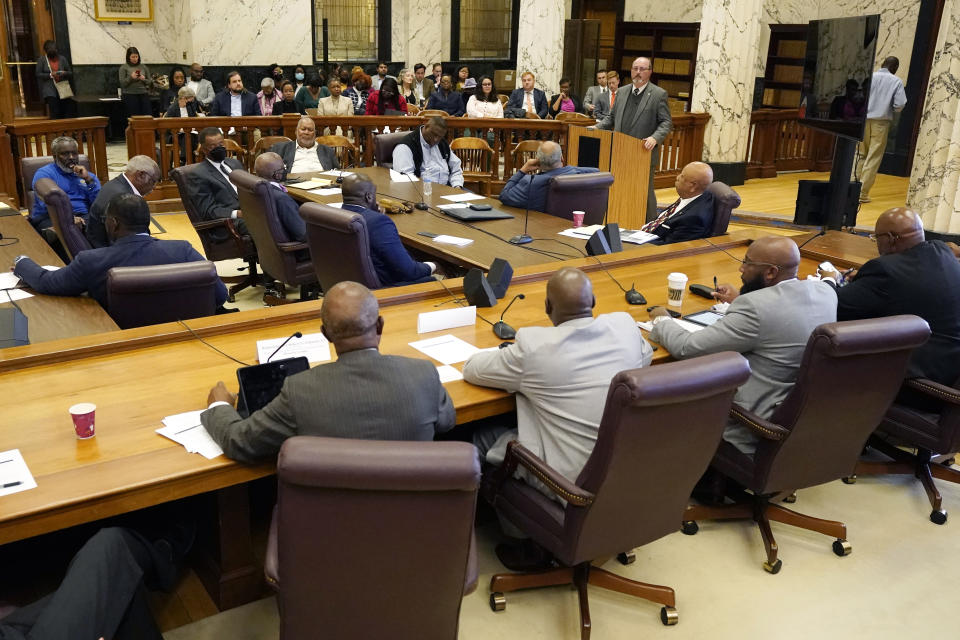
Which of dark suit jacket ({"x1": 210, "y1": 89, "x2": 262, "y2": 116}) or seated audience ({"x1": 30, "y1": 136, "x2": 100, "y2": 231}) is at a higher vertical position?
dark suit jacket ({"x1": 210, "y1": 89, "x2": 262, "y2": 116})

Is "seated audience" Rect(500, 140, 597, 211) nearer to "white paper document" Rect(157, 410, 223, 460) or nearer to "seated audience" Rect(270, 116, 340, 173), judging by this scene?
"seated audience" Rect(270, 116, 340, 173)

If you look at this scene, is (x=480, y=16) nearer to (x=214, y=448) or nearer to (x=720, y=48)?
(x=720, y=48)

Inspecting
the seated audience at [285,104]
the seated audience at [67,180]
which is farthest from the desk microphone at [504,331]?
the seated audience at [285,104]

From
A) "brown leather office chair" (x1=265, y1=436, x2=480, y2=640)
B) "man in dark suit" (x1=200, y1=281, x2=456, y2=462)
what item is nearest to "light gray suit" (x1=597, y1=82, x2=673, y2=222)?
"man in dark suit" (x1=200, y1=281, x2=456, y2=462)

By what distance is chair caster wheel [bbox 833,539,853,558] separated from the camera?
3.36 metres

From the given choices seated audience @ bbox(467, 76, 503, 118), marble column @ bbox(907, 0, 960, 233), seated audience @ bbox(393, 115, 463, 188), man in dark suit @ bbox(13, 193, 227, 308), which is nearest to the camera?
man in dark suit @ bbox(13, 193, 227, 308)

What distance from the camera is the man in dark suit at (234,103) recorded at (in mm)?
10109

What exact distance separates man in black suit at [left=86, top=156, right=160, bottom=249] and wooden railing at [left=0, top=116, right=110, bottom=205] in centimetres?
312

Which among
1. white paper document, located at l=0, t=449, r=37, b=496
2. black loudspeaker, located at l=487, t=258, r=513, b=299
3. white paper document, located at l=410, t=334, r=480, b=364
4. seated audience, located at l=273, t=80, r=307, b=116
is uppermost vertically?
seated audience, located at l=273, t=80, r=307, b=116

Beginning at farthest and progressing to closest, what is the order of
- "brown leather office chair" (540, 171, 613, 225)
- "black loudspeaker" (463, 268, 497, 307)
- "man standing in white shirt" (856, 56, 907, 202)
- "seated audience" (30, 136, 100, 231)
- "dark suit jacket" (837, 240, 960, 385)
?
"man standing in white shirt" (856, 56, 907, 202) → "brown leather office chair" (540, 171, 613, 225) → "seated audience" (30, 136, 100, 231) → "black loudspeaker" (463, 268, 497, 307) → "dark suit jacket" (837, 240, 960, 385)

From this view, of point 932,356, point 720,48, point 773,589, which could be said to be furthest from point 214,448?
point 720,48

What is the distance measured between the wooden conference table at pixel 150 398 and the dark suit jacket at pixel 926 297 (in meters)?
0.75

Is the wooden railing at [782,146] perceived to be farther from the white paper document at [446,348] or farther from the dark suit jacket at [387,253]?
the white paper document at [446,348]

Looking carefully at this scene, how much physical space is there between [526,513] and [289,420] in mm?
902
